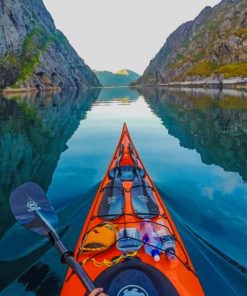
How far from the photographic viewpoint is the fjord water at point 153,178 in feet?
29.8

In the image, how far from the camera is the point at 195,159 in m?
22.2

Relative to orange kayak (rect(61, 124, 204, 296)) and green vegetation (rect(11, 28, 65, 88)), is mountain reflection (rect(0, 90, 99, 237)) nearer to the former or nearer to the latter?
orange kayak (rect(61, 124, 204, 296))

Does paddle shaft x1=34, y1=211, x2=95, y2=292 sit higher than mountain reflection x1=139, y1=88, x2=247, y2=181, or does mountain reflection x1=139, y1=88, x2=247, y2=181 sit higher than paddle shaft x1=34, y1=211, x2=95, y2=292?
paddle shaft x1=34, y1=211, x2=95, y2=292

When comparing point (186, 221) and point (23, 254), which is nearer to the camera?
point (23, 254)

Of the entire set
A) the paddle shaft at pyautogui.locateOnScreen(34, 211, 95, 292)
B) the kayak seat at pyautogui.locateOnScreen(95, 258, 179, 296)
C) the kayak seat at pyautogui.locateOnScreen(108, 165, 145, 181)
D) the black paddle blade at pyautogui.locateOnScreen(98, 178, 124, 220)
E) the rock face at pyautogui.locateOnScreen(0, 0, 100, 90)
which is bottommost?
the kayak seat at pyautogui.locateOnScreen(108, 165, 145, 181)

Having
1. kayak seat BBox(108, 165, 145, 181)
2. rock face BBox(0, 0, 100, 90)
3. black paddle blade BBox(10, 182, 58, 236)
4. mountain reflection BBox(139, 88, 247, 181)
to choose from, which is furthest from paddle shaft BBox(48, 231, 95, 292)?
rock face BBox(0, 0, 100, 90)

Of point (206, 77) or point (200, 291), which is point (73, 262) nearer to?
point (200, 291)

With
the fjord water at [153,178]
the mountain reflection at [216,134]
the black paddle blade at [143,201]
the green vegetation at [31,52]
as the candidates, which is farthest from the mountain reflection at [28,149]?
the green vegetation at [31,52]

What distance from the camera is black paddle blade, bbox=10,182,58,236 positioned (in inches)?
330

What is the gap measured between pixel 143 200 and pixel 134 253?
324 cm

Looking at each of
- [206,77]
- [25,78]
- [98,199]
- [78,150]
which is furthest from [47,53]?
[98,199]

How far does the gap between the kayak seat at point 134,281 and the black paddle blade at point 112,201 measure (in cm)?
289

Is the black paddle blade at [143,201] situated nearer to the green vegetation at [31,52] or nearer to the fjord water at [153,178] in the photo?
the fjord water at [153,178]

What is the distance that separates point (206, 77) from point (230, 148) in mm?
145557
